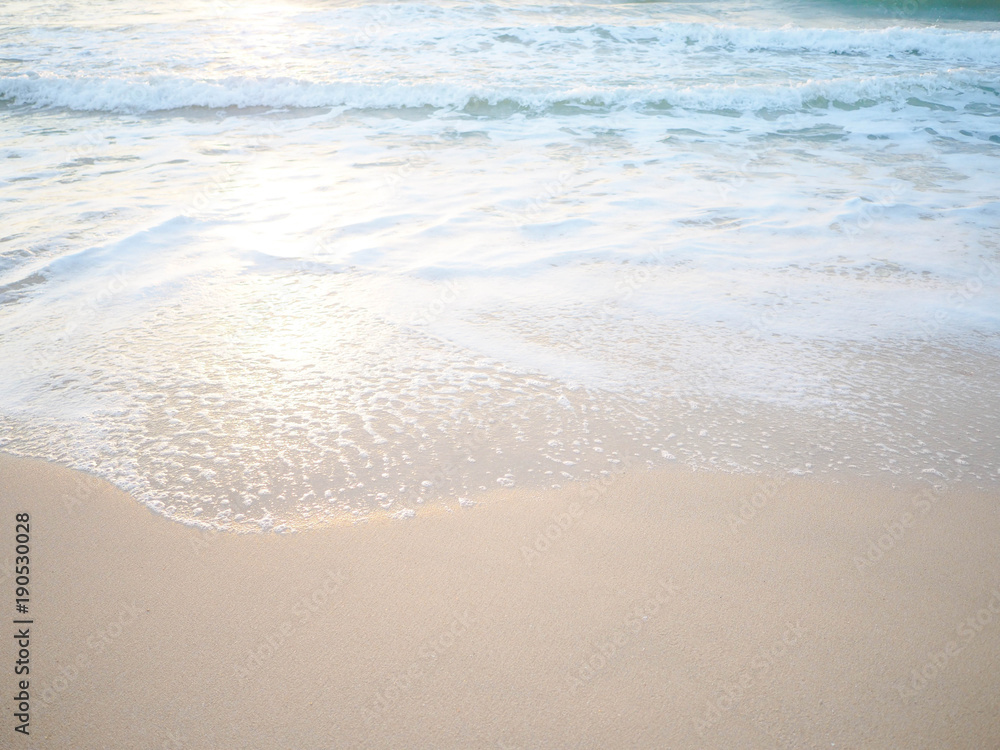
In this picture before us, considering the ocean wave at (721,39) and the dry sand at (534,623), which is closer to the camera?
the dry sand at (534,623)

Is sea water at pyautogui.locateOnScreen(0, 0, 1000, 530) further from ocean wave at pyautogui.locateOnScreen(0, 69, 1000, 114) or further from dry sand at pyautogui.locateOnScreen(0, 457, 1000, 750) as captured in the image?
dry sand at pyautogui.locateOnScreen(0, 457, 1000, 750)

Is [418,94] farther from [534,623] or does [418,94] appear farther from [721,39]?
[534,623]

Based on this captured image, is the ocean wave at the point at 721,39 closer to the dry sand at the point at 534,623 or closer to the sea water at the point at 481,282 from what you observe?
the sea water at the point at 481,282

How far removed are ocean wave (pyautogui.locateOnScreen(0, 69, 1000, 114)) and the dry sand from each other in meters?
8.06

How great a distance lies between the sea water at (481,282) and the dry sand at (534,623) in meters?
0.20

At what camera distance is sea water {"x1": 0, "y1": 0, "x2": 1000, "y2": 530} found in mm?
2869

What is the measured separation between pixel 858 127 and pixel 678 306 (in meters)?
6.32

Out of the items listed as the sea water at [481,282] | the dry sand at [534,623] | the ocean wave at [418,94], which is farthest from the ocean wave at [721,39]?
the dry sand at [534,623]

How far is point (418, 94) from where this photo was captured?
9.65 meters

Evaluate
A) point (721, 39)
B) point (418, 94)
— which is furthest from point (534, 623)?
point (721, 39)

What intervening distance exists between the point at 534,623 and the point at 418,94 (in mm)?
9074

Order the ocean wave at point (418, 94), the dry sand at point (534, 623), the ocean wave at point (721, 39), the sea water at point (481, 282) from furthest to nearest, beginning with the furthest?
the ocean wave at point (721, 39), the ocean wave at point (418, 94), the sea water at point (481, 282), the dry sand at point (534, 623)

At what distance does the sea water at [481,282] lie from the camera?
2.87 metres

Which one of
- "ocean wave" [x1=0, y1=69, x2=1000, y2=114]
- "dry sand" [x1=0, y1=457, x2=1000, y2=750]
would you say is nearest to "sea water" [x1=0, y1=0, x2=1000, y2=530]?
"ocean wave" [x1=0, y1=69, x2=1000, y2=114]
